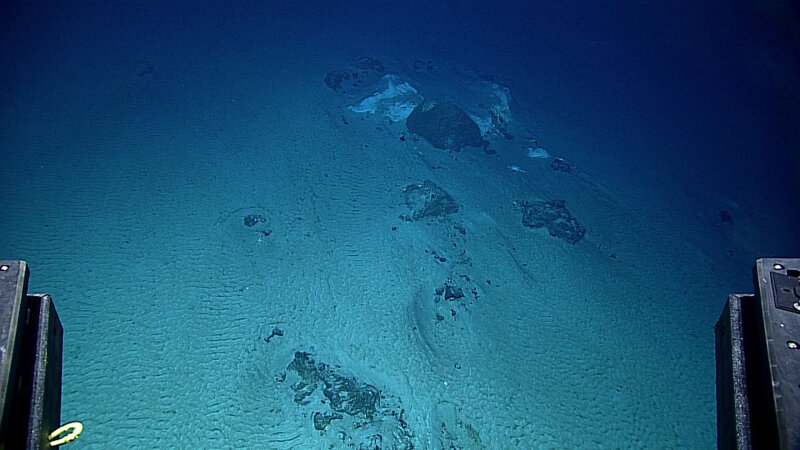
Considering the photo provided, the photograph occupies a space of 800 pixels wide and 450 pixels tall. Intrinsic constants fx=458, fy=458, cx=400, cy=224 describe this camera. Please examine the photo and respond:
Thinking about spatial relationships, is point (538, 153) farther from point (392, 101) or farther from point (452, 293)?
point (452, 293)

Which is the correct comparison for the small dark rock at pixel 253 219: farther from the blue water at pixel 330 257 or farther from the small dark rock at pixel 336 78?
the small dark rock at pixel 336 78

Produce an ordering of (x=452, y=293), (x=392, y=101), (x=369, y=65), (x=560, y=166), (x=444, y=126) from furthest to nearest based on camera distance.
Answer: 1. (x=369, y=65)
2. (x=392, y=101)
3. (x=560, y=166)
4. (x=444, y=126)
5. (x=452, y=293)

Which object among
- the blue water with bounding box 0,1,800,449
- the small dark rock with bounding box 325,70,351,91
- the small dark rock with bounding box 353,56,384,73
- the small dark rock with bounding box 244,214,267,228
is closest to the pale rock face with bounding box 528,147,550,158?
the blue water with bounding box 0,1,800,449

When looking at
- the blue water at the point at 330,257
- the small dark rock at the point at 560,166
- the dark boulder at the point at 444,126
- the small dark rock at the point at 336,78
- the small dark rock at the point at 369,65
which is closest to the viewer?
the blue water at the point at 330,257

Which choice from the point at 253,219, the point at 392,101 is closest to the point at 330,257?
the point at 253,219

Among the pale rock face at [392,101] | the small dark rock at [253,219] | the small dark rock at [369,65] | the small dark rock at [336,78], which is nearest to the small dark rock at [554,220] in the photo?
the pale rock face at [392,101]

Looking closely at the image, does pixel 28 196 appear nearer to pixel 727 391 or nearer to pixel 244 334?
pixel 244 334

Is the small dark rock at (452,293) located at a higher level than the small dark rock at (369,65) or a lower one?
lower

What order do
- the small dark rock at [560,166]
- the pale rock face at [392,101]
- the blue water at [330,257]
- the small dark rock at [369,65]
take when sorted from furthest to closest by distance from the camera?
the small dark rock at [369,65], the pale rock face at [392,101], the small dark rock at [560,166], the blue water at [330,257]

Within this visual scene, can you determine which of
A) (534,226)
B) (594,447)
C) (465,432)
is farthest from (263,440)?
(534,226)

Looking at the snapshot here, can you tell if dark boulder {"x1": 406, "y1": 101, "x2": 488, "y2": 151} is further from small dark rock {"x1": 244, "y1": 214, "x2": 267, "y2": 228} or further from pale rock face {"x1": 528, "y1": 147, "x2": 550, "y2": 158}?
small dark rock {"x1": 244, "y1": 214, "x2": 267, "y2": 228}

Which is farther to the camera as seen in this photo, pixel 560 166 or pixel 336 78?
pixel 336 78
